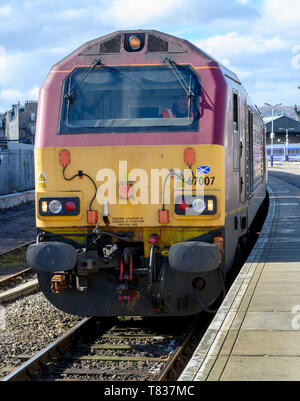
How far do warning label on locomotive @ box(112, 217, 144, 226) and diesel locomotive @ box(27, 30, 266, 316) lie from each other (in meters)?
0.01

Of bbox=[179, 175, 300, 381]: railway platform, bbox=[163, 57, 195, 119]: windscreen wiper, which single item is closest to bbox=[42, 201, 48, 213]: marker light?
bbox=[163, 57, 195, 119]: windscreen wiper

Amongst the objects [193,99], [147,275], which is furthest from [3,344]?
[193,99]

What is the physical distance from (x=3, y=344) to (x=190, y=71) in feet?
13.4

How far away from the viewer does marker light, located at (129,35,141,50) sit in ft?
25.1

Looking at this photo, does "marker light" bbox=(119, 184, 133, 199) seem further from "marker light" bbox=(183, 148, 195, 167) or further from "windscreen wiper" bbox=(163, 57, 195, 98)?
"windscreen wiper" bbox=(163, 57, 195, 98)

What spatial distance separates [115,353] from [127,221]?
1.56 meters

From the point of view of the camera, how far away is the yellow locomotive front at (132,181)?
721 cm

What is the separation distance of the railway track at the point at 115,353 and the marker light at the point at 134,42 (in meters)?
3.63

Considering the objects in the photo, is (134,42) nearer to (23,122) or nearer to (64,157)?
(64,157)

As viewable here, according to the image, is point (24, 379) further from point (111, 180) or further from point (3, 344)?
point (111, 180)

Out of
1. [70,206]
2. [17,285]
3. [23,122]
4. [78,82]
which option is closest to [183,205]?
[70,206]

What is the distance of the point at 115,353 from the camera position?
279 inches

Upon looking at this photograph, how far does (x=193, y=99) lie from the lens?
292 inches

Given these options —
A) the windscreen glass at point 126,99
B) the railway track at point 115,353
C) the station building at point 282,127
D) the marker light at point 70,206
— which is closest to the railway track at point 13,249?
the railway track at point 115,353
